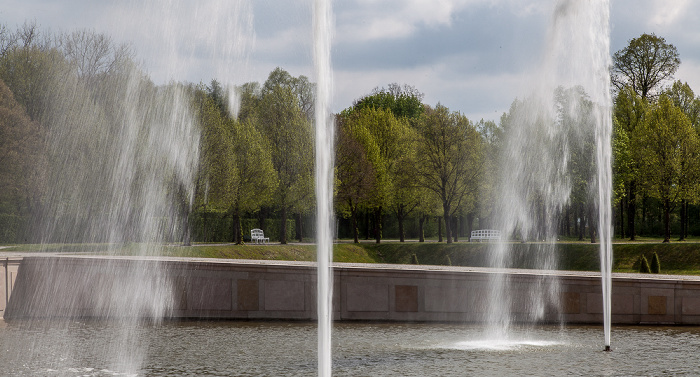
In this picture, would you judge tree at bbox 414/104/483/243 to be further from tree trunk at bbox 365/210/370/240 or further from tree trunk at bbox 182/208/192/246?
tree trunk at bbox 182/208/192/246

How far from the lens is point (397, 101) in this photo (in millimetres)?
73812

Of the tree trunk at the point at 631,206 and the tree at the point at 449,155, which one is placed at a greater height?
the tree at the point at 449,155

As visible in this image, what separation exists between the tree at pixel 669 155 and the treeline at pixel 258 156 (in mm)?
80

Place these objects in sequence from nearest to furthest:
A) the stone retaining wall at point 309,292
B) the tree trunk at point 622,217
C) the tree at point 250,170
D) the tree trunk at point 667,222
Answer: the stone retaining wall at point 309,292 → the tree trunk at point 667,222 → the tree at point 250,170 → the tree trunk at point 622,217

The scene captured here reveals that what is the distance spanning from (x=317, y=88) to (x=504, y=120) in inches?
1590

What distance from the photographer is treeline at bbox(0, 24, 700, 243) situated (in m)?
36.1

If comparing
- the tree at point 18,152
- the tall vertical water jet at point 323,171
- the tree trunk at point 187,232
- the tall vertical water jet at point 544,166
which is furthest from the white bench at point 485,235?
the tall vertical water jet at point 323,171

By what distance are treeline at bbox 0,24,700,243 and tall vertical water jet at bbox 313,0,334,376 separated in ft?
77.3

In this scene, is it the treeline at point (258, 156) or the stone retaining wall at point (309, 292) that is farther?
the treeline at point (258, 156)

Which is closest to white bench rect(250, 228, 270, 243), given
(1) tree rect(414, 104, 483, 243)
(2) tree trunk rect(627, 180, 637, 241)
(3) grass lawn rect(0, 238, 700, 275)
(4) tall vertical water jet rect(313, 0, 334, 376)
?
(3) grass lawn rect(0, 238, 700, 275)

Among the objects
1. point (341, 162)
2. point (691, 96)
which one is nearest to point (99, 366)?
point (341, 162)

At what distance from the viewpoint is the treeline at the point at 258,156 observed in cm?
3609

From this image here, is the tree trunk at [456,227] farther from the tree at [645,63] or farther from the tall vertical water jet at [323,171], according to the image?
the tall vertical water jet at [323,171]

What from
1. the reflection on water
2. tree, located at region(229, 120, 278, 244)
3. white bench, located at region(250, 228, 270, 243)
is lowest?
the reflection on water
